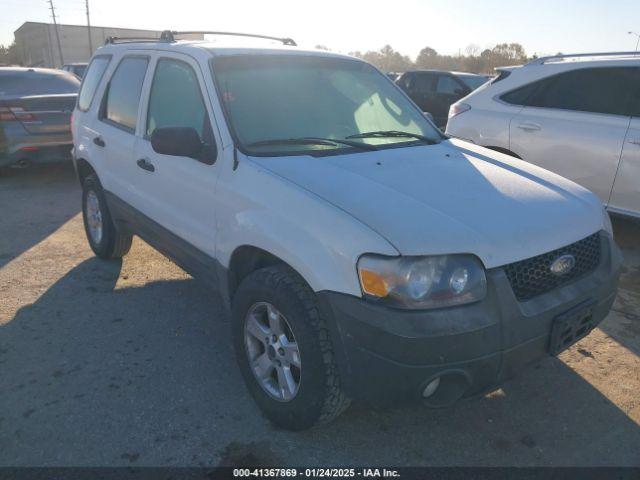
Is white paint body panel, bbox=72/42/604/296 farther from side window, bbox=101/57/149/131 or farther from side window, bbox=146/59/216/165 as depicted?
side window, bbox=101/57/149/131

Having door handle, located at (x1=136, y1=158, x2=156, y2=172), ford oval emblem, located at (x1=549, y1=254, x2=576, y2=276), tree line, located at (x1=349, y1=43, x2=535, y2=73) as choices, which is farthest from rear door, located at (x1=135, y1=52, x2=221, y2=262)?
tree line, located at (x1=349, y1=43, x2=535, y2=73)

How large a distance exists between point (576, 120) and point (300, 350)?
4.07 meters

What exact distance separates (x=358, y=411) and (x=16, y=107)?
22.5ft

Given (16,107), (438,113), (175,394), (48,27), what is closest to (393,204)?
(175,394)

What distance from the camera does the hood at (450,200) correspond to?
85.2 inches

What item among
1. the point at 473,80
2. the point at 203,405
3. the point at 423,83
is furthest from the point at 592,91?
the point at 423,83

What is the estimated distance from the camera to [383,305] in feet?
6.86

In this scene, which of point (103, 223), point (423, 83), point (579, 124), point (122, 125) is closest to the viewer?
point (122, 125)

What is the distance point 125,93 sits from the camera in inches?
160

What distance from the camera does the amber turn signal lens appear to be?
2.09 metres

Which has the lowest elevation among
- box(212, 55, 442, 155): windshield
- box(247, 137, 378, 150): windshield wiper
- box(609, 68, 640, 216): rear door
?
box(609, 68, 640, 216): rear door

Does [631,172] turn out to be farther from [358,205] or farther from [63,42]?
[63,42]

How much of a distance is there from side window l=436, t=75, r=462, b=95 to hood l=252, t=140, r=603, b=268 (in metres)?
10.8

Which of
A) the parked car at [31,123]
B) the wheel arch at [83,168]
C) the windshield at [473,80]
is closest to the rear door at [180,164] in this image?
the wheel arch at [83,168]
